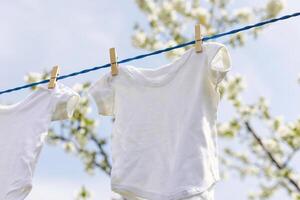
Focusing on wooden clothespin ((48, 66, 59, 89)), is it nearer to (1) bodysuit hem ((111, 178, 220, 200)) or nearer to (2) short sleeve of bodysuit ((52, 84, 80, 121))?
(2) short sleeve of bodysuit ((52, 84, 80, 121))

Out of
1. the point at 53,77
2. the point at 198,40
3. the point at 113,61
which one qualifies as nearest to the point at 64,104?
the point at 53,77

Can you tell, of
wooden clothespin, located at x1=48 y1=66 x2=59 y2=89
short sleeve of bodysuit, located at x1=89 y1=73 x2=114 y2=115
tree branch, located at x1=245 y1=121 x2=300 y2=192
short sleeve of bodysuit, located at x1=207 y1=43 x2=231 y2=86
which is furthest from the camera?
tree branch, located at x1=245 y1=121 x2=300 y2=192

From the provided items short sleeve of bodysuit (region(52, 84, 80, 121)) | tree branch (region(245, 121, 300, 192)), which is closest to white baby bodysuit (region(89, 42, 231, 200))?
short sleeve of bodysuit (region(52, 84, 80, 121))

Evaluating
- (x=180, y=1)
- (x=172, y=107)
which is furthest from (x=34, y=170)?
(x=180, y=1)

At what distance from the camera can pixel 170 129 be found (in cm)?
233

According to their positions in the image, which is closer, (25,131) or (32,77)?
(25,131)

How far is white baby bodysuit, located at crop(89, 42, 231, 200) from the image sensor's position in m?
2.18

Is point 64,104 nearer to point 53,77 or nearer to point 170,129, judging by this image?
point 53,77

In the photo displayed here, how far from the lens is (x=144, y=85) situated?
2.53 m

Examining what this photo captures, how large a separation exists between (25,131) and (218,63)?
3.33ft

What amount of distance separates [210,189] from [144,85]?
2.04 feet

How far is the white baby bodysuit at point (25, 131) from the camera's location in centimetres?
250

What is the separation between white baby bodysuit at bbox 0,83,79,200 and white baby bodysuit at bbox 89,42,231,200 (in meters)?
0.34

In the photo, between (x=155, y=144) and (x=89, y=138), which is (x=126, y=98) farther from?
(x=89, y=138)
